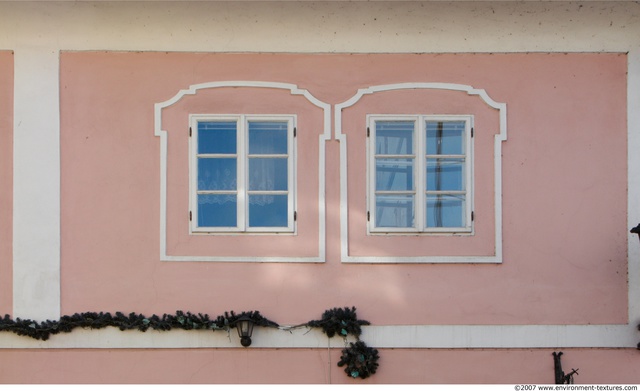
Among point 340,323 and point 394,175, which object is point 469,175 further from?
point 340,323

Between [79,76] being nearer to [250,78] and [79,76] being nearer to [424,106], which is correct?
[250,78]

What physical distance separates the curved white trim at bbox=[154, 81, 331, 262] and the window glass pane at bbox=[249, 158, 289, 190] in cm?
33

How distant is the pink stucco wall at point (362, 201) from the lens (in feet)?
19.6

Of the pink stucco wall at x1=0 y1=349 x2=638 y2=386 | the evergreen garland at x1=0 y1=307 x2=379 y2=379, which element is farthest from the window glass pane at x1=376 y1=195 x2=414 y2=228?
the pink stucco wall at x1=0 y1=349 x2=638 y2=386

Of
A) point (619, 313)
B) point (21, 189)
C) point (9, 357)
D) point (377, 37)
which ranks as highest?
point (377, 37)

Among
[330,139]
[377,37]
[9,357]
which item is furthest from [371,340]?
[9,357]

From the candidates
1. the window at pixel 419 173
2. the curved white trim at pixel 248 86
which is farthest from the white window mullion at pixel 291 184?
the window at pixel 419 173

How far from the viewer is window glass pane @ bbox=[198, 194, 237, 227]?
6031 millimetres

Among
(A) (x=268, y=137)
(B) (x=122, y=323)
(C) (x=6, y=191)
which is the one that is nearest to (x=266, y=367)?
(B) (x=122, y=323)

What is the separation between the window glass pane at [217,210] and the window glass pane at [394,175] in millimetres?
1290

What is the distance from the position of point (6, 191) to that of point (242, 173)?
2.03m

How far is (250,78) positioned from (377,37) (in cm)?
117

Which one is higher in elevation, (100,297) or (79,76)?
(79,76)

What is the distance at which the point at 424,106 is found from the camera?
6.07m
